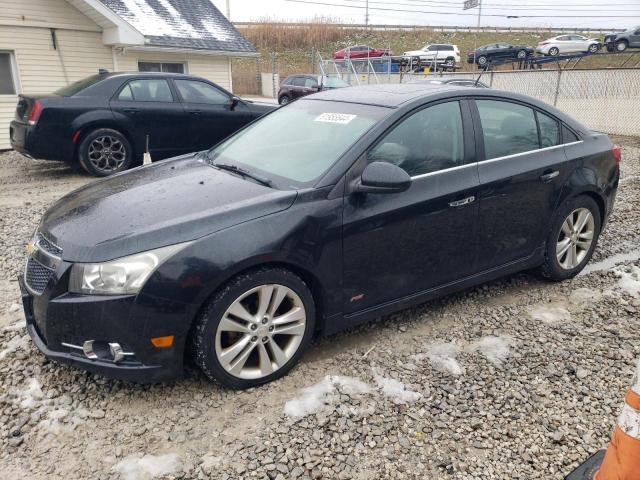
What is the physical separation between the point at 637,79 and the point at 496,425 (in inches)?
593

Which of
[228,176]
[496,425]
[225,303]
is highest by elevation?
[228,176]

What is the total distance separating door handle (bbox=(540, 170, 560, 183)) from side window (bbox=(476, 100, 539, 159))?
224 mm

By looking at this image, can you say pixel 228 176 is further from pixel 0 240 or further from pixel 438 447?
pixel 0 240

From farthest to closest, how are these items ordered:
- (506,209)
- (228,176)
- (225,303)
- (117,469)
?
1. (506,209)
2. (228,176)
3. (225,303)
4. (117,469)

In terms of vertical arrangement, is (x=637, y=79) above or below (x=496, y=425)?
above

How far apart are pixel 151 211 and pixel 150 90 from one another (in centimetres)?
660

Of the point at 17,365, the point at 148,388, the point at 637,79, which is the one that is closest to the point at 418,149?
the point at 148,388

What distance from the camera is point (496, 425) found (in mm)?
2723

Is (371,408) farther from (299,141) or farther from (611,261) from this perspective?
(611,261)

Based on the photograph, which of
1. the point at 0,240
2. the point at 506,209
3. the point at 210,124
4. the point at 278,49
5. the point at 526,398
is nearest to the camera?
the point at 526,398

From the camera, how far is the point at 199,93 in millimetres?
9133

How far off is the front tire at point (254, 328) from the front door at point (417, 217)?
36cm

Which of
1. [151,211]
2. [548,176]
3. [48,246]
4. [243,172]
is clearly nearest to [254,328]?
[151,211]

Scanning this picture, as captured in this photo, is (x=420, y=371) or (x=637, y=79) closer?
(x=420, y=371)
